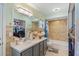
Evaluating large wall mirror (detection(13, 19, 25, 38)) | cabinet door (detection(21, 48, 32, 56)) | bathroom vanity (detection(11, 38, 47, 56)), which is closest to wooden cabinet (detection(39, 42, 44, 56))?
bathroom vanity (detection(11, 38, 47, 56))

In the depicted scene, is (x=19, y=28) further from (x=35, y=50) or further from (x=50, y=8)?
(x=50, y=8)

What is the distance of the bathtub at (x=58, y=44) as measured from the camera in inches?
53.1

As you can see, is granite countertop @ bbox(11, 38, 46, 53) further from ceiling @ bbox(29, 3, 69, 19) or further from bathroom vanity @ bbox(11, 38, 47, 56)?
ceiling @ bbox(29, 3, 69, 19)

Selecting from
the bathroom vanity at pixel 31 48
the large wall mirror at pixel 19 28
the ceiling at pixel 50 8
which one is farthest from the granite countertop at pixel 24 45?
the ceiling at pixel 50 8

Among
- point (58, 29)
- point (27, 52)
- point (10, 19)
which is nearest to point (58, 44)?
point (58, 29)

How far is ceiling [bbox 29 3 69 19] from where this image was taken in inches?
52.6

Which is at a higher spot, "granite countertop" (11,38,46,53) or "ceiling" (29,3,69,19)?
"ceiling" (29,3,69,19)

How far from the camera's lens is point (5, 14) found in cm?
131

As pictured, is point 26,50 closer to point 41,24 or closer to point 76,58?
point 41,24

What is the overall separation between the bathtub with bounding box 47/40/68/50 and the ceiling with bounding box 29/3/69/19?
0.36 metres

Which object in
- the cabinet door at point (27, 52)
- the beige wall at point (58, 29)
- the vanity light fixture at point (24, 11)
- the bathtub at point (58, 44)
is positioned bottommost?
the cabinet door at point (27, 52)

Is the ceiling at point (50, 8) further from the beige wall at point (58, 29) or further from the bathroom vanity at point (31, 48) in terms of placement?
the bathroom vanity at point (31, 48)

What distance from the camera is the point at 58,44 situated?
138cm

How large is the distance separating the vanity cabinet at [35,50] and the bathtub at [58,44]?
0.07 metres
